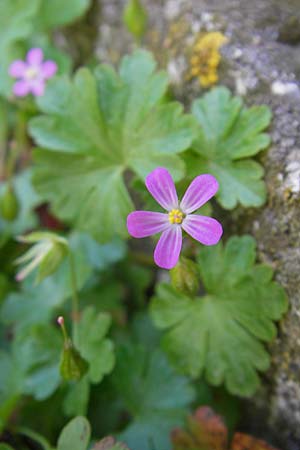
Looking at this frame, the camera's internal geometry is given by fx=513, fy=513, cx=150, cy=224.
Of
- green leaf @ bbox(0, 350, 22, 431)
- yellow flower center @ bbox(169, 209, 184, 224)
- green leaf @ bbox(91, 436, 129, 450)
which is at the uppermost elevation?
yellow flower center @ bbox(169, 209, 184, 224)

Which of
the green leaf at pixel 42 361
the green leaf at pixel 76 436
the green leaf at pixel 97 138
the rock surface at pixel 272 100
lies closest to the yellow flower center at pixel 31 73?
the green leaf at pixel 97 138

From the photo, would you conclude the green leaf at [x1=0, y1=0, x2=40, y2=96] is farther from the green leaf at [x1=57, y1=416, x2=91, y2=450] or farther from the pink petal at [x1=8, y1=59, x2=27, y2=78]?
the green leaf at [x1=57, y1=416, x2=91, y2=450]

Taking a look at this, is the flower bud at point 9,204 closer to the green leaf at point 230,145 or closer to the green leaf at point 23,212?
the green leaf at point 23,212

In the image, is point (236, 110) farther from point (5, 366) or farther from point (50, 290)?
point (5, 366)

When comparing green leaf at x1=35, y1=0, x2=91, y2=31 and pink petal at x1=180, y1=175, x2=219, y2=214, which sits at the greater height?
green leaf at x1=35, y1=0, x2=91, y2=31

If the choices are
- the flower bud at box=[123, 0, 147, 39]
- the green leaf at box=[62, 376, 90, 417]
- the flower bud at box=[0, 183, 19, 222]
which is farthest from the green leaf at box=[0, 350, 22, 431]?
the flower bud at box=[123, 0, 147, 39]

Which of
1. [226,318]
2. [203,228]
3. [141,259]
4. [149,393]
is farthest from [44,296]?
[203,228]

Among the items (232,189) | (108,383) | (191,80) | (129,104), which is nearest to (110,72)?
(129,104)
